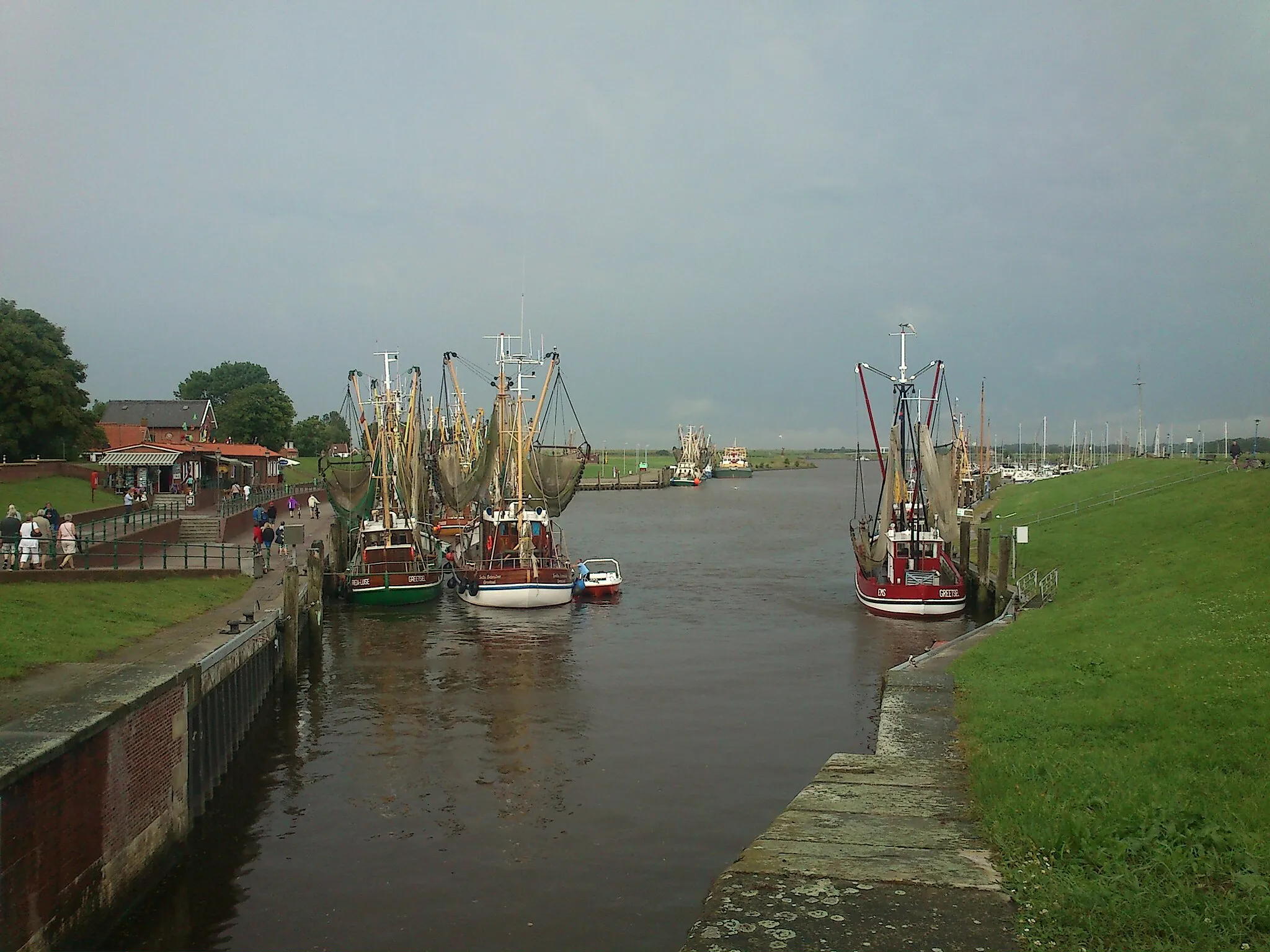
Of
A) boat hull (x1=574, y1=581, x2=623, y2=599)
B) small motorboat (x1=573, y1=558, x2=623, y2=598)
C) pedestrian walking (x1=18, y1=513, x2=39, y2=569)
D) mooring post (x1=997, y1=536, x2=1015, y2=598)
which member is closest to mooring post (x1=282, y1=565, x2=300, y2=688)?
pedestrian walking (x1=18, y1=513, x2=39, y2=569)

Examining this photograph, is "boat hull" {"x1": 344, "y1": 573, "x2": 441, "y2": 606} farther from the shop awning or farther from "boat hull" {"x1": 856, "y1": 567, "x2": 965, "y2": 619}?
the shop awning

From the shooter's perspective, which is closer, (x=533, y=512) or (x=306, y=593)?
(x=306, y=593)

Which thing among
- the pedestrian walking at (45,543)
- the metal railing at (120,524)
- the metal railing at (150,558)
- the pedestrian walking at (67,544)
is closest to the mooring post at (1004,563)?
the metal railing at (150,558)

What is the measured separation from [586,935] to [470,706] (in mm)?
13175

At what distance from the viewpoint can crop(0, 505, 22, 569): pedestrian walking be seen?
3016 cm

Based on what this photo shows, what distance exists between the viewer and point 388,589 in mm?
42281

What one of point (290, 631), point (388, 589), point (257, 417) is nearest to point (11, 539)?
point (290, 631)

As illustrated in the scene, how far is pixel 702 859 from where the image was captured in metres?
16.2

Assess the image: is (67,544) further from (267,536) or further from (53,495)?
(53,495)

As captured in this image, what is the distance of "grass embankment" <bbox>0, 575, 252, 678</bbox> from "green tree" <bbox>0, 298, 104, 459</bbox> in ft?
129

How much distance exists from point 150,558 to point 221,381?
13452 cm

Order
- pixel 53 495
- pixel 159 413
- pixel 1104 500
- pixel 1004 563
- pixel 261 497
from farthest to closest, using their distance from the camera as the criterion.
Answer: pixel 159 413 < pixel 261 497 < pixel 1104 500 < pixel 53 495 < pixel 1004 563

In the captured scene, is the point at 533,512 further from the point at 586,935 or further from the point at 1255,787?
the point at 1255,787

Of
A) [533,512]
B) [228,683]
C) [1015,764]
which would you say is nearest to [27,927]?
[228,683]
